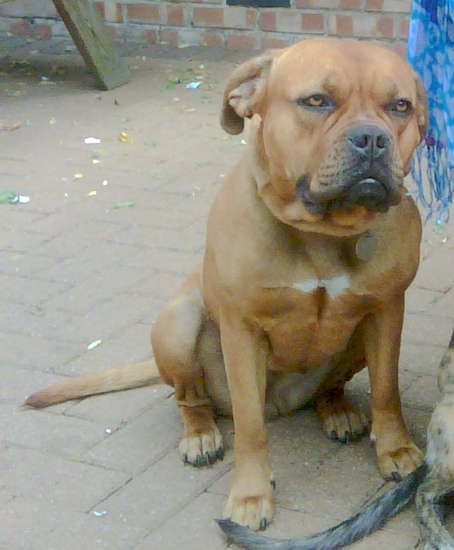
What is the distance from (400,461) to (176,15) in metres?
6.31

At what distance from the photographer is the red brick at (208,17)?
28.2ft

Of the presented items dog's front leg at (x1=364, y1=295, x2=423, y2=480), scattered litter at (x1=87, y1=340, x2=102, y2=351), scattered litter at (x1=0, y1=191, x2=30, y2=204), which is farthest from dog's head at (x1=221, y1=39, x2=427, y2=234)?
scattered litter at (x1=0, y1=191, x2=30, y2=204)

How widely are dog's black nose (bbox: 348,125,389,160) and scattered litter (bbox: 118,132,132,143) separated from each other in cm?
428

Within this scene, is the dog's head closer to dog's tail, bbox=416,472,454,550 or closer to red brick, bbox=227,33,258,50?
dog's tail, bbox=416,472,454,550

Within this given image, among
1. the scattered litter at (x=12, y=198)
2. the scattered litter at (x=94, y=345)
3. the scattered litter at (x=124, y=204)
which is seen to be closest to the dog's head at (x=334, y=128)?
the scattered litter at (x=94, y=345)

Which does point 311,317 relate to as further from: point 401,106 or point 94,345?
point 94,345

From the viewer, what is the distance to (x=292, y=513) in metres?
3.05

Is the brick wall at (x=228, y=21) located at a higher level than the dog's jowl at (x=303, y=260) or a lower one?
lower

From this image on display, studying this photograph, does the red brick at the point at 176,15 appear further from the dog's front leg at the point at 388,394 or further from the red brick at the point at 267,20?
the dog's front leg at the point at 388,394

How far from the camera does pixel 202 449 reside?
334 cm

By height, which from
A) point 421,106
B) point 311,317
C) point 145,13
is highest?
point 421,106

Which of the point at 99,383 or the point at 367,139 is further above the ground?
the point at 367,139

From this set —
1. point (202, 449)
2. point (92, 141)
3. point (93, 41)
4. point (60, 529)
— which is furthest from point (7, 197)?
point (60, 529)

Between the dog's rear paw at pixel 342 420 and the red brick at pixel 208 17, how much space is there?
18.5 feet
